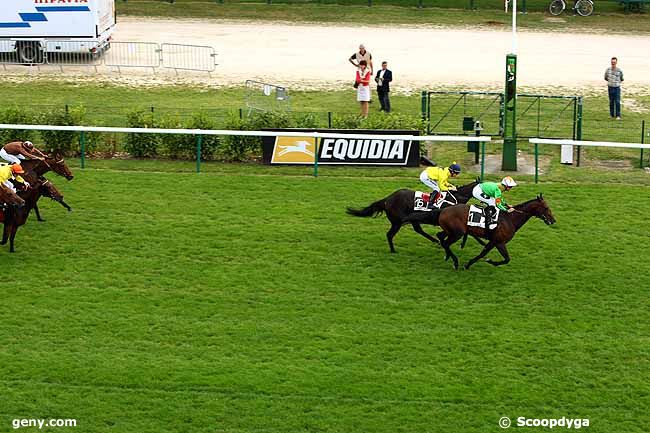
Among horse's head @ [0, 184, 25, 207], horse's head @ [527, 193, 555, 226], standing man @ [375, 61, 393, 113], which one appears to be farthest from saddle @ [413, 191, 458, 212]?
standing man @ [375, 61, 393, 113]

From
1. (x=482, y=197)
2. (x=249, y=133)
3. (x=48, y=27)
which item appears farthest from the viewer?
(x=48, y=27)

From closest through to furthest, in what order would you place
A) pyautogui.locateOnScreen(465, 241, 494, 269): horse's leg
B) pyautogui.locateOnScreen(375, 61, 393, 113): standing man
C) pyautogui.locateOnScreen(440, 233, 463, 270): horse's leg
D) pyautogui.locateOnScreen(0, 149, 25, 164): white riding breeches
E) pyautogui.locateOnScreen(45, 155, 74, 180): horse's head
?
pyautogui.locateOnScreen(465, 241, 494, 269): horse's leg, pyautogui.locateOnScreen(440, 233, 463, 270): horse's leg, pyautogui.locateOnScreen(0, 149, 25, 164): white riding breeches, pyautogui.locateOnScreen(45, 155, 74, 180): horse's head, pyautogui.locateOnScreen(375, 61, 393, 113): standing man

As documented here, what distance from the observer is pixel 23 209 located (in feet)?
61.9

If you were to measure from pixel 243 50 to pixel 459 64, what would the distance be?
6335 millimetres

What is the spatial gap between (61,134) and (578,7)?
22.2 m

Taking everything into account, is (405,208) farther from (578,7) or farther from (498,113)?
(578,7)

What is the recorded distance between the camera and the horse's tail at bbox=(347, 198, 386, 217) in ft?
63.3

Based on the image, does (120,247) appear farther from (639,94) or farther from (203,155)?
(639,94)

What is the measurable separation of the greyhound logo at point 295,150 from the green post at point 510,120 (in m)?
3.79

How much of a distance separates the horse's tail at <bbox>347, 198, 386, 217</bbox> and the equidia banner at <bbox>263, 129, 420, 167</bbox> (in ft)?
12.6

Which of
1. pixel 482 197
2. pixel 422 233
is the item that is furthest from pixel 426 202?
pixel 482 197

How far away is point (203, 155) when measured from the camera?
24.5m

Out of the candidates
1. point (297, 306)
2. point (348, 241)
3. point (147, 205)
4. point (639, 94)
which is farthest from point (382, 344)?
point (639, 94)

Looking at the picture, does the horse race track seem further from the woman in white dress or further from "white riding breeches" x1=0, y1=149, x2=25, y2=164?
the woman in white dress
